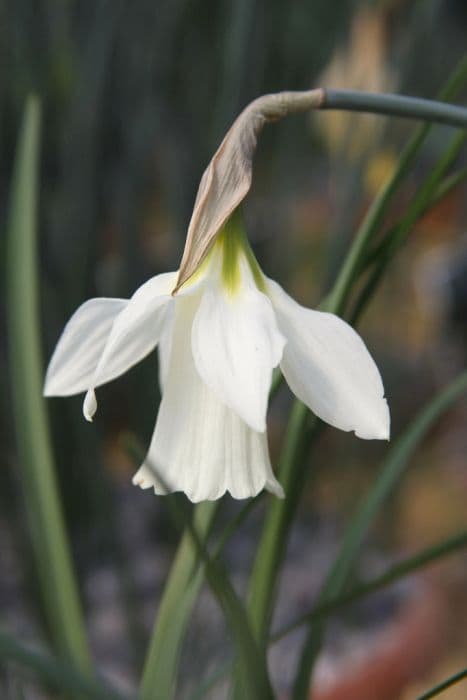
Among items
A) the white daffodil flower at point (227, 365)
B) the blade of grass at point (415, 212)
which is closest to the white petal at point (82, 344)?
the white daffodil flower at point (227, 365)

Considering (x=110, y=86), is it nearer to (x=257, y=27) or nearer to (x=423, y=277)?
(x=257, y=27)

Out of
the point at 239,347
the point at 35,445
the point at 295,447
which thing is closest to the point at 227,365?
the point at 239,347

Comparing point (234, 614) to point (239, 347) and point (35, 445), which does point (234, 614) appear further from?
point (35, 445)

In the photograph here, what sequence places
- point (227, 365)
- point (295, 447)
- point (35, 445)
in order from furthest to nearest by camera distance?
point (35, 445)
point (295, 447)
point (227, 365)

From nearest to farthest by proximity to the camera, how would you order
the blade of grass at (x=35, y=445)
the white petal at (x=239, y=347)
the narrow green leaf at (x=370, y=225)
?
the white petal at (x=239, y=347) → the narrow green leaf at (x=370, y=225) → the blade of grass at (x=35, y=445)

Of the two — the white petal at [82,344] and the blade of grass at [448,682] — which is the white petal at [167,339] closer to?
the white petal at [82,344]

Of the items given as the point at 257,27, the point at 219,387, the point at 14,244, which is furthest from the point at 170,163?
the point at 219,387

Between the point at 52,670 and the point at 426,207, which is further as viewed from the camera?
the point at 426,207
